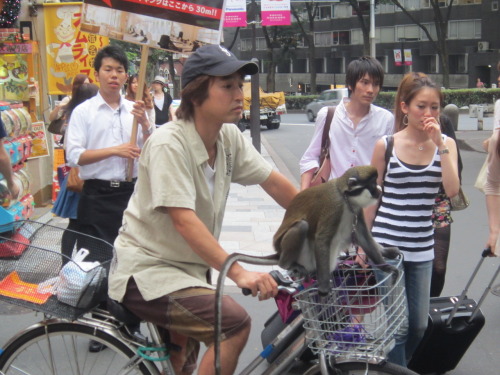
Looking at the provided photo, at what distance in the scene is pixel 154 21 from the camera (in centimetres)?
421

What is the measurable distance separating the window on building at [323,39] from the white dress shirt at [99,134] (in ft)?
200

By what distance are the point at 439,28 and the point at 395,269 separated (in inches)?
1708

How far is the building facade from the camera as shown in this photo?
50.9 metres

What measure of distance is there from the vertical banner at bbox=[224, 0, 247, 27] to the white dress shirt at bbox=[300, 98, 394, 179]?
1148 centimetres

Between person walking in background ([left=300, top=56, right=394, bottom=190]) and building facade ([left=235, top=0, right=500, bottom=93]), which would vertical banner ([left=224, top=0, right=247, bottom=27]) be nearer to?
person walking in background ([left=300, top=56, right=394, bottom=190])

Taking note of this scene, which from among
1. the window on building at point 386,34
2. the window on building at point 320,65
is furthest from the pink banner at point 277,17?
the window on building at point 320,65

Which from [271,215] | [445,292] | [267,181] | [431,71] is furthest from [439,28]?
[267,181]

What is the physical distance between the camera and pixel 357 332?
2.43m

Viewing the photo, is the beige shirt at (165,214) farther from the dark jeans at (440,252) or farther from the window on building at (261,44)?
the window on building at (261,44)

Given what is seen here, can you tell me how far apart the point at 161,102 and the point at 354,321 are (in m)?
8.16

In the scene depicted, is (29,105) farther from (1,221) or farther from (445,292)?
(445,292)

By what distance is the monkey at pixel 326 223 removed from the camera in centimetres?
241

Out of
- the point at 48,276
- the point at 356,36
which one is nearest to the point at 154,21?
the point at 48,276

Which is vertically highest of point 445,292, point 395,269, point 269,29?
point 269,29
